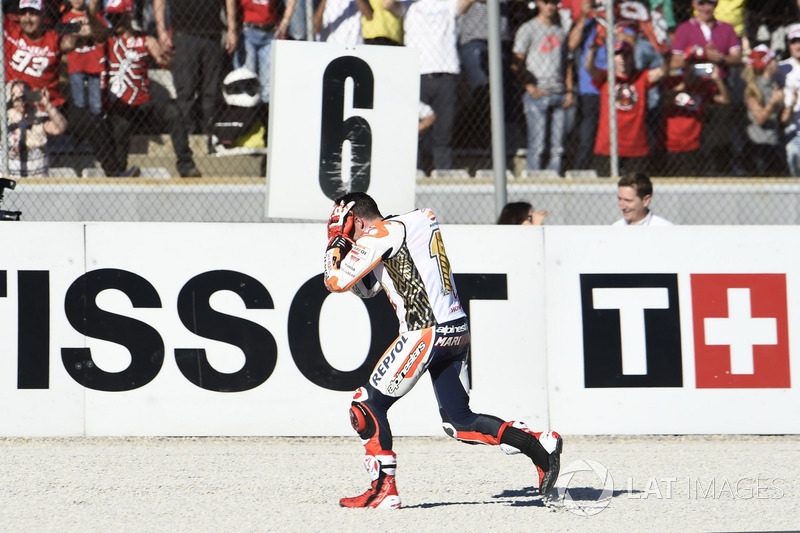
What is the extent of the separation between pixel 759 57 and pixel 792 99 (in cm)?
52

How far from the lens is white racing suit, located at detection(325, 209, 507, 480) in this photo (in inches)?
217

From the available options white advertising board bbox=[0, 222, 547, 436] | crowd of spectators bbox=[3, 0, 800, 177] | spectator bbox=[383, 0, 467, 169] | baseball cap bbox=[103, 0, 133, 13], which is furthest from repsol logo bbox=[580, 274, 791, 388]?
baseball cap bbox=[103, 0, 133, 13]

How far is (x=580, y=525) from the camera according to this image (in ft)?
16.9

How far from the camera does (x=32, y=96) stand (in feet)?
31.5

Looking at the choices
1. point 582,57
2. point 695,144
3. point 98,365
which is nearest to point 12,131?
point 98,365

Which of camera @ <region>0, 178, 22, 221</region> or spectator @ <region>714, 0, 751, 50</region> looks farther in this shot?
spectator @ <region>714, 0, 751, 50</region>

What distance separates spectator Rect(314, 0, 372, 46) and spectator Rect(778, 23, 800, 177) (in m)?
4.13


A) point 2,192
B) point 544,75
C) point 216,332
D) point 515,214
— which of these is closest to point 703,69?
point 544,75

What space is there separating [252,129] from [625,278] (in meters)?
4.00

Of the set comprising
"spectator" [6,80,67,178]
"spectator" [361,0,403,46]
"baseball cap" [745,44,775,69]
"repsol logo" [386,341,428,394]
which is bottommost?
"repsol logo" [386,341,428,394]

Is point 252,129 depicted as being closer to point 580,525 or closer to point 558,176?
point 558,176

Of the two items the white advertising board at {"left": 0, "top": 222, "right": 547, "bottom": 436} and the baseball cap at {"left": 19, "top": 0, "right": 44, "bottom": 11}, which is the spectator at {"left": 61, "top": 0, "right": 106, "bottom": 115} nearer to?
the baseball cap at {"left": 19, "top": 0, "right": 44, "bottom": 11}
